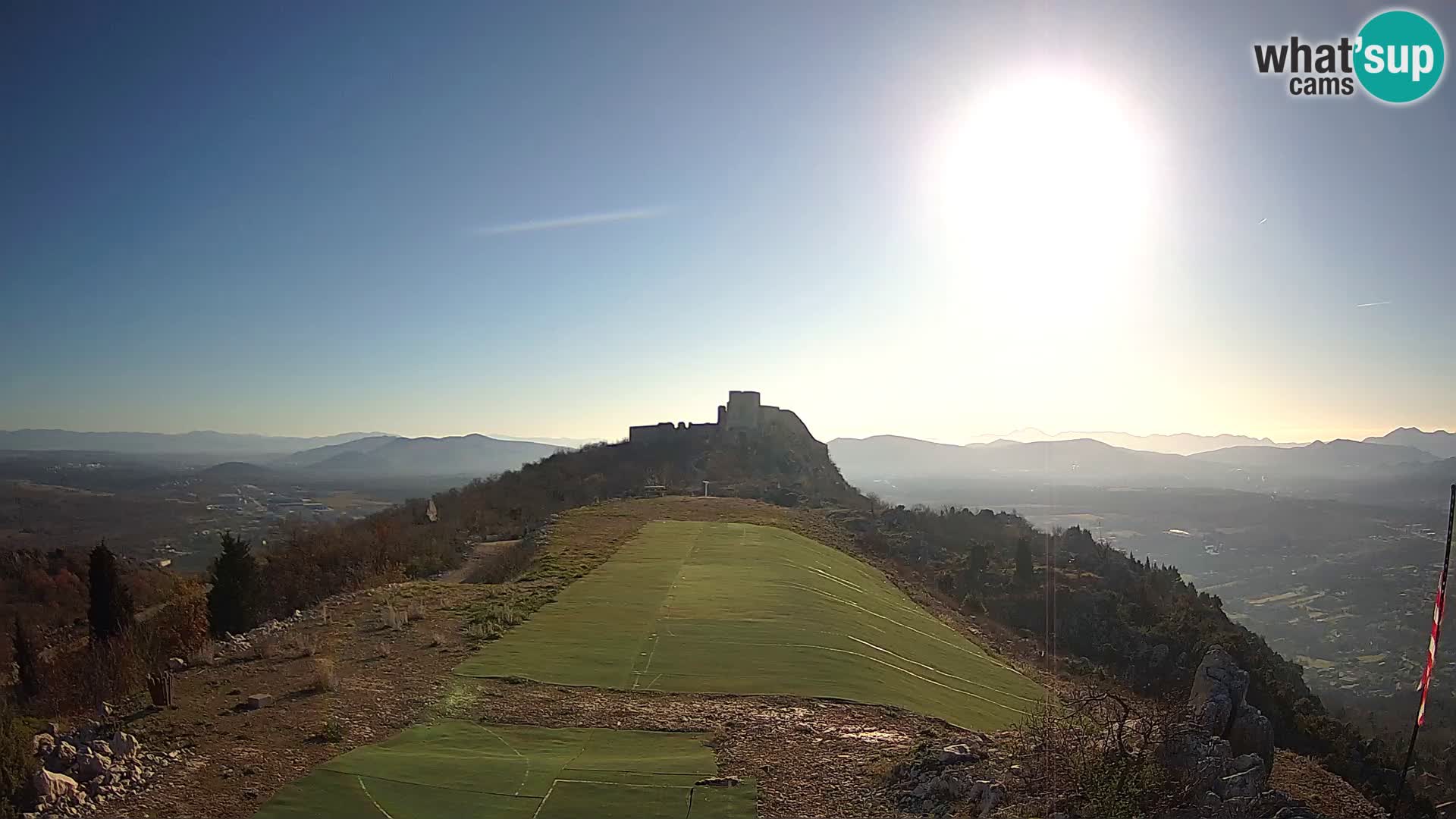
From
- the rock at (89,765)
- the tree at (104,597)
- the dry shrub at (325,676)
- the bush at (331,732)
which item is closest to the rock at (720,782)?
the bush at (331,732)

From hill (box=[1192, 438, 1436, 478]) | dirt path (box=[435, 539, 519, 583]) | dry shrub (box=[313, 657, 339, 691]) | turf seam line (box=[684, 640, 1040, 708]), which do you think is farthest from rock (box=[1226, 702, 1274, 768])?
hill (box=[1192, 438, 1436, 478])

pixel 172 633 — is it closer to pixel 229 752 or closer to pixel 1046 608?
pixel 229 752

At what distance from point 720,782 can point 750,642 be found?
4.65 m

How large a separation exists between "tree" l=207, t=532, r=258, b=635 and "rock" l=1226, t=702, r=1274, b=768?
53.3 feet

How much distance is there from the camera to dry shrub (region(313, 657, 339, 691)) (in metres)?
9.02

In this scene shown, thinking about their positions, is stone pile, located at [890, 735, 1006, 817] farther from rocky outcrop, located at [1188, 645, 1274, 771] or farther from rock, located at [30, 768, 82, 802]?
rock, located at [30, 768, 82, 802]

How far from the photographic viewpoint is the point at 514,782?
6.59 m

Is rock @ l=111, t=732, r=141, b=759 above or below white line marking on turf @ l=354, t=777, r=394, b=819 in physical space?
above

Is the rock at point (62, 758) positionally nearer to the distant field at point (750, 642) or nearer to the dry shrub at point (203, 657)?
the dry shrub at point (203, 657)

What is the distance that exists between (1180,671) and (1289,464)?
158707 millimetres

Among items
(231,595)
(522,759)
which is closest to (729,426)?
(231,595)

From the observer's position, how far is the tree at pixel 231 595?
48.8 feet

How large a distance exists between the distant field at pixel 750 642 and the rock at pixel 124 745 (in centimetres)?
359

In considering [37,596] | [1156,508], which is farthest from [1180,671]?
[1156,508]
